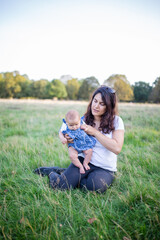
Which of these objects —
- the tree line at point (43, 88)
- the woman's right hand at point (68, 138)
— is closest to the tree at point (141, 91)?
the tree line at point (43, 88)

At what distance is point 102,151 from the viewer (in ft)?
7.03

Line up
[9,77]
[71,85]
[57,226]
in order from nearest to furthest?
[57,226] → [9,77] → [71,85]

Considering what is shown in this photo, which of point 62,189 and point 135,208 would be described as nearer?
point 135,208

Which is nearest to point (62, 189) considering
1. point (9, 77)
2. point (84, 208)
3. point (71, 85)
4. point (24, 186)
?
point (84, 208)

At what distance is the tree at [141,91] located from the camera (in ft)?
152

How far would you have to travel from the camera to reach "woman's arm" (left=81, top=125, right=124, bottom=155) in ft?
6.48

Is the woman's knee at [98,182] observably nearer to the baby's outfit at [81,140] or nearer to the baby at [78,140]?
the baby at [78,140]

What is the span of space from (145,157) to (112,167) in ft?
4.04

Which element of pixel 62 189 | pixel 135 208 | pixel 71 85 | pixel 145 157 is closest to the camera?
pixel 135 208

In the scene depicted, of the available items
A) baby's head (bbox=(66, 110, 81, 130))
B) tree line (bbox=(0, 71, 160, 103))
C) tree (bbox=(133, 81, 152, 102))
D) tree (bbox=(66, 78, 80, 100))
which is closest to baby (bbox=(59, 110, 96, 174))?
baby's head (bbox=(66, 110, 81, 130))

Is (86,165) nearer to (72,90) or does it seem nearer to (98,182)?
(98,182)

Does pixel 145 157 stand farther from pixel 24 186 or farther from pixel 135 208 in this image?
pixel 24 186

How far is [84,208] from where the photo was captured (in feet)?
5.59

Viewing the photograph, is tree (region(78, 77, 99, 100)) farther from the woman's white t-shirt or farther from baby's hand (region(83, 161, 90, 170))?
baby's hand (region(83, 161, 90, 170))
